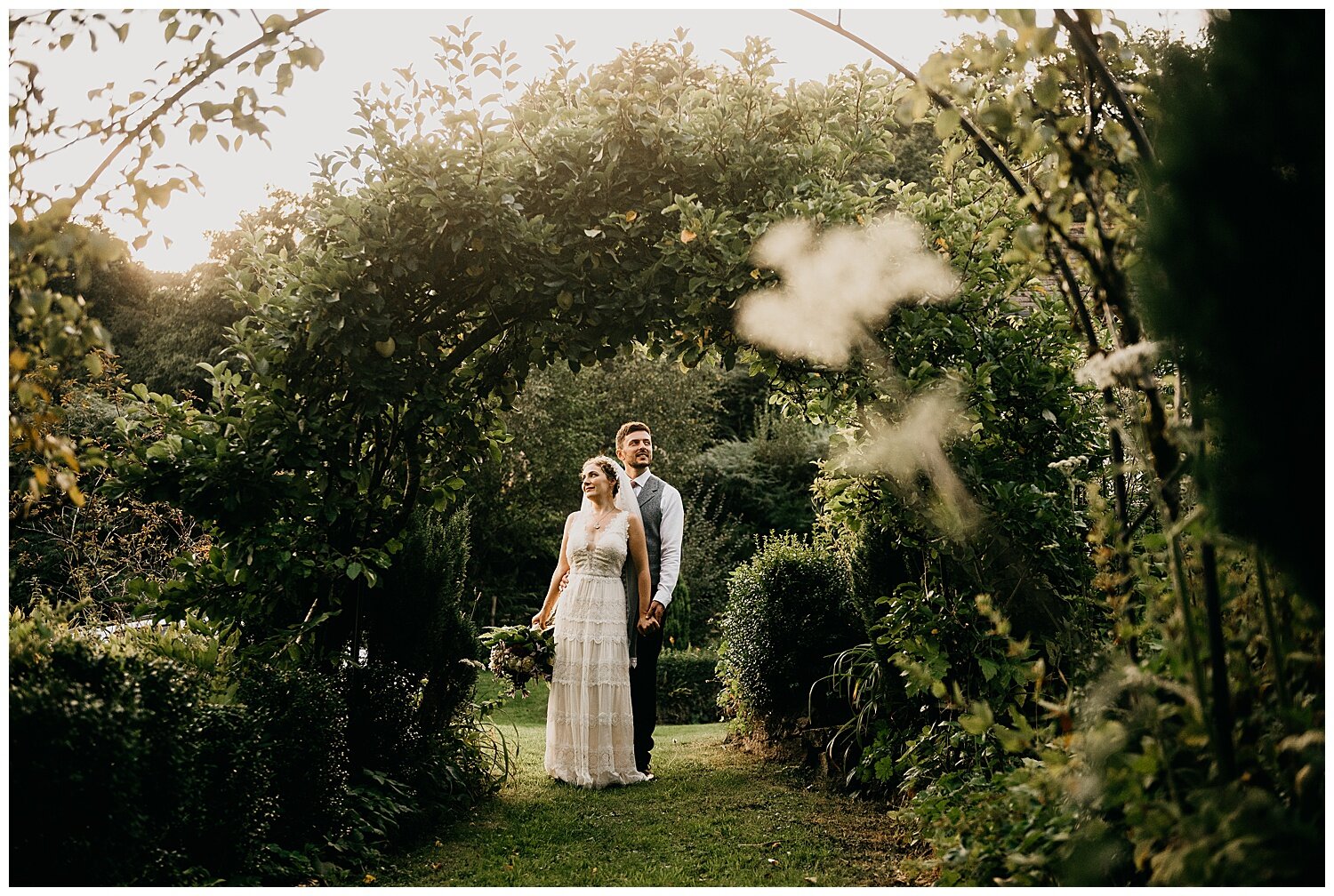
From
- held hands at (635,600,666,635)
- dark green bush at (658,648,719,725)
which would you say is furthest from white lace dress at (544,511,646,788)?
dark green bush at (658,648,719,725)

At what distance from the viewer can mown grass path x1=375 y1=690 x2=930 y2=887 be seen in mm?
3459

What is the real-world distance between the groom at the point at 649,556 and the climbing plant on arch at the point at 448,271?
1394 mm

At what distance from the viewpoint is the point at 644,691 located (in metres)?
5.45

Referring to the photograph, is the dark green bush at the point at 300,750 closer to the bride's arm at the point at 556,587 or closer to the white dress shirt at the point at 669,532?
the bride's arm at the point at 556,587

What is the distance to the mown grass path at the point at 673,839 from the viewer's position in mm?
3459

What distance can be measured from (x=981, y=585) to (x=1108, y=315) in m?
1.41

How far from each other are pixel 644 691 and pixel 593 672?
0.46 meters

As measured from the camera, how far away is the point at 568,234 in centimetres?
410

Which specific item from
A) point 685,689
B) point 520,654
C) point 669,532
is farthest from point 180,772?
point 685,689

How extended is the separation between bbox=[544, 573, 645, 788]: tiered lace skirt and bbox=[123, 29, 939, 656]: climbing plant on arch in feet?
3.85

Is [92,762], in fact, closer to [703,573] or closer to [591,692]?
[591,692]

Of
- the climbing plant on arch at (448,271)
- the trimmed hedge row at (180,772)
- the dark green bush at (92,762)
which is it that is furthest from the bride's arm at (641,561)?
the dark green bush at (92,762)

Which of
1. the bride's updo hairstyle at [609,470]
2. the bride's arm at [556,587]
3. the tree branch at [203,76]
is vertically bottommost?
the bride's arm at [556,587]

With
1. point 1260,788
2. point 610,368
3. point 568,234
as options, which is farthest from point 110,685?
point 610,368
